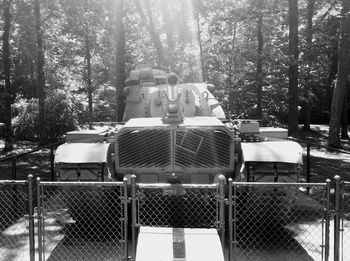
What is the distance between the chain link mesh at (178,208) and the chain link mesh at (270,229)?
18.7 inches

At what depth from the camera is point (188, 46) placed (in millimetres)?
29562

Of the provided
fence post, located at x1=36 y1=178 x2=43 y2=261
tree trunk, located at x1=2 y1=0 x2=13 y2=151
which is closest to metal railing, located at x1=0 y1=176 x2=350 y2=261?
fence post, located at x1=36 y1=178 x2=43 y2=261

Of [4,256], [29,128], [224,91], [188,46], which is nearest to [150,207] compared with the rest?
[4,256]

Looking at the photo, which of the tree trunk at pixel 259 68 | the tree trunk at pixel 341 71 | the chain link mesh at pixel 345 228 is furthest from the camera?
the tree trunk at pixel 259 68

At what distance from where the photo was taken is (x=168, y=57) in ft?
89.5

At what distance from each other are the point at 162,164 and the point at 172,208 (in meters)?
0.73

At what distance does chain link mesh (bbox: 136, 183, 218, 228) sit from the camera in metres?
7.55

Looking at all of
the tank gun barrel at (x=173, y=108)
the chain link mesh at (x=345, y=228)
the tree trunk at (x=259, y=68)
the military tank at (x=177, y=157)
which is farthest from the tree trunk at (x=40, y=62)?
the chain link mesh at (x=345, y=228)

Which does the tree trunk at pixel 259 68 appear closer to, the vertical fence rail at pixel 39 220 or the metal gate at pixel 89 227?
the metal gate at pixel 89 227

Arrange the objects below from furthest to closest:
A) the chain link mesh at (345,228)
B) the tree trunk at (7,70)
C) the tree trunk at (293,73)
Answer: the tree trunk at (293,73)
the tree trunk at (7,70)
the chain link mesh at (345,228)

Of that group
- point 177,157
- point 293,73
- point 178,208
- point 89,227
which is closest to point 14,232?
point 89,227

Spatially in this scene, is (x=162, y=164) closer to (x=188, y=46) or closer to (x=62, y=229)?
(x=62, y=229)

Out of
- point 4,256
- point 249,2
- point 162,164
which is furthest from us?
point 249,2

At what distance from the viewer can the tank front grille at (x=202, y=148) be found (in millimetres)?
7434
